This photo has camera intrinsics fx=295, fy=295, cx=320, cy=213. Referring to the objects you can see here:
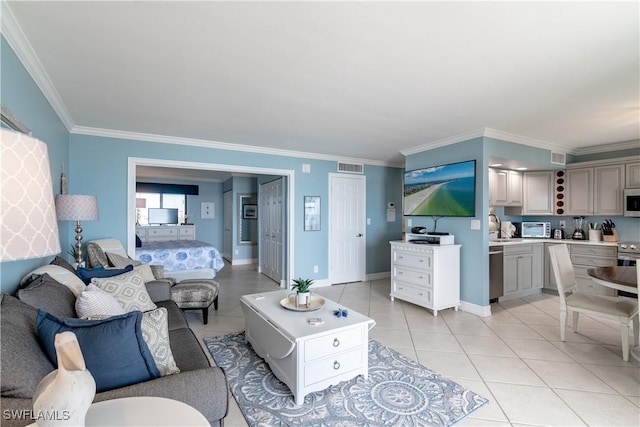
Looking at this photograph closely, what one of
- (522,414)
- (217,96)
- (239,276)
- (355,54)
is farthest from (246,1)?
(239,276)

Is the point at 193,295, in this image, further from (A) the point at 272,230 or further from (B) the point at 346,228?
(B) the point at 346,228

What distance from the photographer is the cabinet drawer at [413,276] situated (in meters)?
3.85

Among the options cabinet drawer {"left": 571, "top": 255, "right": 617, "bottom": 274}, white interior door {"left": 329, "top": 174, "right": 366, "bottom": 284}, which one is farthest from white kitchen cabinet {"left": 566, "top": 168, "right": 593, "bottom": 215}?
white interior door {"left": 329, "top": 174, "right": 366, "bottom": 284}

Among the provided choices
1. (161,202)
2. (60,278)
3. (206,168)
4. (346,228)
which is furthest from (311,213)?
(161,202)

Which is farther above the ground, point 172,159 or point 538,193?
point 172,159

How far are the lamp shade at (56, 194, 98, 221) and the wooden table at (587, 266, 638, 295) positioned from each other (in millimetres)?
4703

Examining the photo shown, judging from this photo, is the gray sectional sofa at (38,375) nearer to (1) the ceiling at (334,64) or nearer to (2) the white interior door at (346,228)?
(1) the ceiling at (334,64)

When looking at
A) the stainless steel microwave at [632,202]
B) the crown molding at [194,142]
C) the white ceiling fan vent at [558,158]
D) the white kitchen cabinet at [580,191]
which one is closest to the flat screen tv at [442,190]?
the crown molding at [194,142]

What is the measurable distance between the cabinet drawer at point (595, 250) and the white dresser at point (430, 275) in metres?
2.15

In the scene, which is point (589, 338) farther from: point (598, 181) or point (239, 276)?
point (239, 276)

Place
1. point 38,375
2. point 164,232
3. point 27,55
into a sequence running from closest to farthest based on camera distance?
point 38,375
point 27,55
point 164,232

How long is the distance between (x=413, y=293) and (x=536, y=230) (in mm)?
2788

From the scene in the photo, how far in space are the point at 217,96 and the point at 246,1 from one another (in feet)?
4.49

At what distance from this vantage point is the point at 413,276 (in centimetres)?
409
